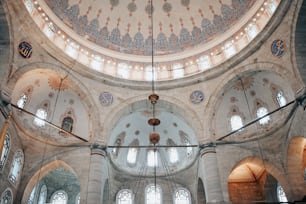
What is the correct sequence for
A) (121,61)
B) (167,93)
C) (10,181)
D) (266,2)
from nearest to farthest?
1. (10,181)
2. (266,2)
3. (167,93)
4. (121,61)

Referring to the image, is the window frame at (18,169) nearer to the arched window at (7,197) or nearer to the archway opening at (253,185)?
the arched window at (7,197)

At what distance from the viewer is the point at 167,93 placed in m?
18.9

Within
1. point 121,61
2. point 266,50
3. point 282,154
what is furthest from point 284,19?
point 121,61

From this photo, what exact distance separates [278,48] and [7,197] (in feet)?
51.6

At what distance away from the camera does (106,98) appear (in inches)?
713

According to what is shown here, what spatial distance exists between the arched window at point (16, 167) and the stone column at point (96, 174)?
372 cm

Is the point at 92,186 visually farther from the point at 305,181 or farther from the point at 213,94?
the point at 305,181

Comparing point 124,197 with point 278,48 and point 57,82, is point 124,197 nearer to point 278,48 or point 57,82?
point 57,82

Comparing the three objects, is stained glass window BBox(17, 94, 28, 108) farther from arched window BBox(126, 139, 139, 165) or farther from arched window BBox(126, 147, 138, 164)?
arched window BBox(126, 147, 138, 164)

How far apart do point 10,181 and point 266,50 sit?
15178 mm

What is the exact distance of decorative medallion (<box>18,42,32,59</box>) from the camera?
14373 millimetres

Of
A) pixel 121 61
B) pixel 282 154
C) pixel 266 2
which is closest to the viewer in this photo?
pixel 282 154

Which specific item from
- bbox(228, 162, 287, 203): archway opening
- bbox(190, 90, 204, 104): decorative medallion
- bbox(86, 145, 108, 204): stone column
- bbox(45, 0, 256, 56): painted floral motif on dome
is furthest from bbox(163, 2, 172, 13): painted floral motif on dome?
bbox(228, 162, 287, 203): archway opening

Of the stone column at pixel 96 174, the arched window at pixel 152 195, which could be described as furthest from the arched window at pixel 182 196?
the stone column at pixel 96 174
